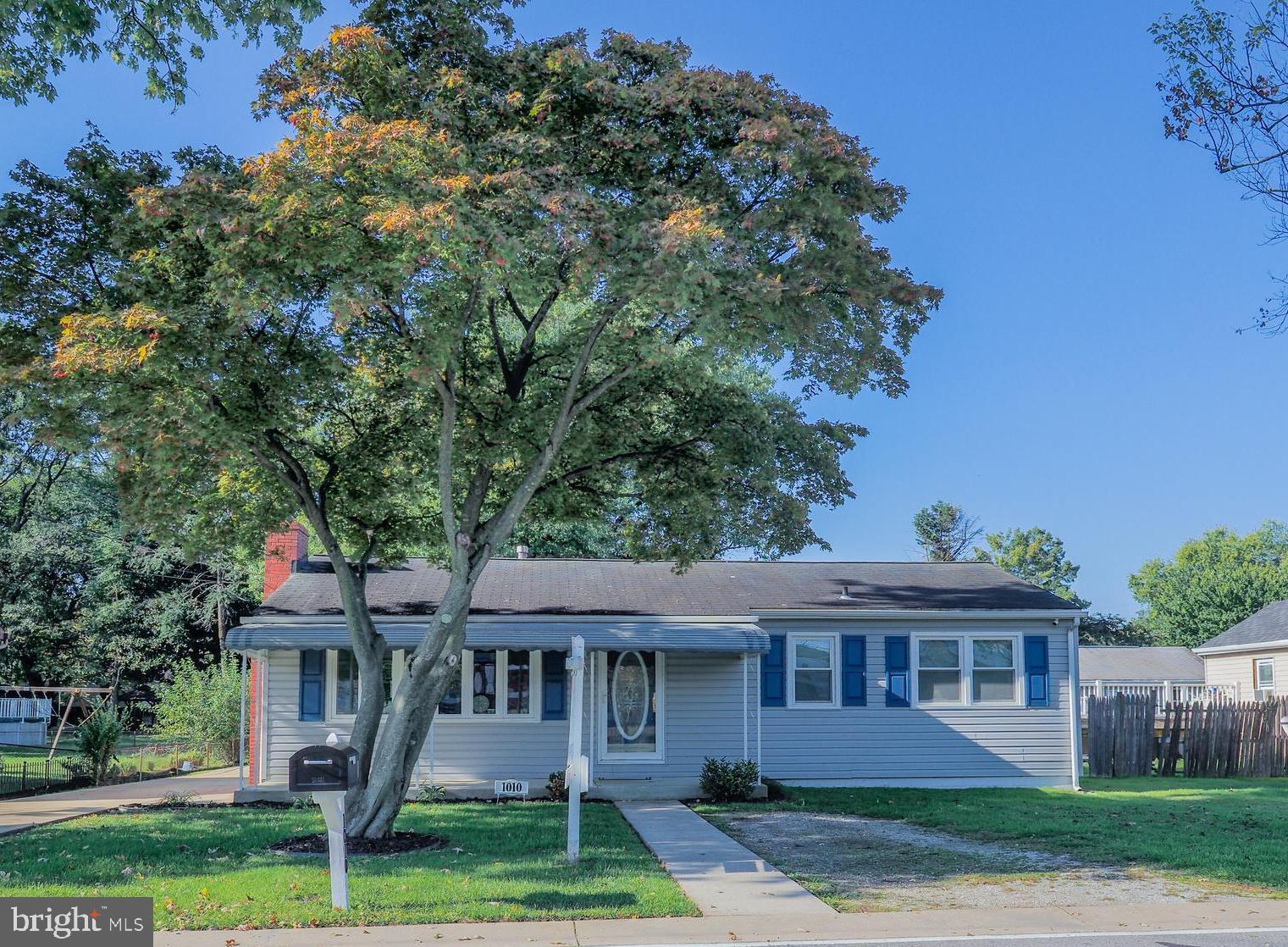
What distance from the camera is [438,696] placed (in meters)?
12.5

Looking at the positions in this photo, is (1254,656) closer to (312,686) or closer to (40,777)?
(312,686)

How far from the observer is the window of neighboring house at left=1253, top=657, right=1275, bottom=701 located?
1296 inches

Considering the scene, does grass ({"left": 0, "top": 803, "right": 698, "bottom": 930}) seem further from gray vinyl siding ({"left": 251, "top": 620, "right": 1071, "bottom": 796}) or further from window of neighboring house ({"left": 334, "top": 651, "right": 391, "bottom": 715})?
window of neighboring house ({"left": 334, "top": 651, "right": 391, "bottom": 715})

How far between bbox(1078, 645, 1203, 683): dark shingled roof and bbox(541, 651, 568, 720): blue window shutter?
95.1 ft

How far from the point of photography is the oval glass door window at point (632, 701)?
1850 cm

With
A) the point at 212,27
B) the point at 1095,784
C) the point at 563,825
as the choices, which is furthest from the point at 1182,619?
the point at 212,27

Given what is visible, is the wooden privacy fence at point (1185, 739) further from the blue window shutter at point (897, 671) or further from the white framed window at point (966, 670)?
the blue window shutter at point (897, 671)

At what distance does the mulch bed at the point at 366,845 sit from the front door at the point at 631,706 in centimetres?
636

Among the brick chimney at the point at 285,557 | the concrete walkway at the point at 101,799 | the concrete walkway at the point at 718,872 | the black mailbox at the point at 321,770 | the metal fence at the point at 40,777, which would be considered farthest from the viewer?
the brick chimney at the point at 285,557

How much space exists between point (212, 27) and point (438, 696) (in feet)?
24.5

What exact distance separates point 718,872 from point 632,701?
27.1 ft

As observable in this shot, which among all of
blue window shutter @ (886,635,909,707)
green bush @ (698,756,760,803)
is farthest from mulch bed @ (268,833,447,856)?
blue window shutter @ (886,635,909,707)

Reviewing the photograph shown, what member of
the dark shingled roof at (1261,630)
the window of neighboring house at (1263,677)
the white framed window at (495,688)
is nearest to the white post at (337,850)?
the white framed window at (495,688)

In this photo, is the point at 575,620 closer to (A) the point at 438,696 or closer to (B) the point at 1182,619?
(A) the point at 438,696
